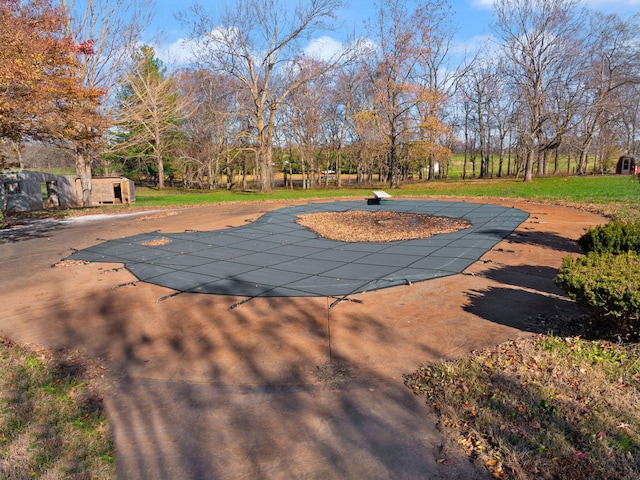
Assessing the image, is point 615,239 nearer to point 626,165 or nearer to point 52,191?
point 52,191

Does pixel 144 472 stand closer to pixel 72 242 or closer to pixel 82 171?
pixel 72 242

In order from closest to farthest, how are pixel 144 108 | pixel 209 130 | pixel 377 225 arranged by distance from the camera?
pixel 377 225, pixel 144 108, pixel 209 130

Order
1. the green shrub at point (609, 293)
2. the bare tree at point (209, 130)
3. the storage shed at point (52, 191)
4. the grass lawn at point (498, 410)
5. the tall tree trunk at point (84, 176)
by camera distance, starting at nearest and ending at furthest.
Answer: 1. the grass lawn at point (498, 410)
2. the green shrub at point (609, 293)
3. the storage shed at point (52, 191)
4. the tall tree trunk at point (84, 176)
5. the bare tree at point (209, 130)

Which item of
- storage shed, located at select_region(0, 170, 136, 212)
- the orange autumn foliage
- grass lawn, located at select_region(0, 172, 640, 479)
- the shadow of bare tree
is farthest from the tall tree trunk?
grass lawn, located at select_region(0, 172, 640, 479)

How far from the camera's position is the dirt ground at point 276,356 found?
89.7 inches

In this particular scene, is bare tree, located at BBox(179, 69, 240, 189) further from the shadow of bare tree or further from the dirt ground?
the shadow of bare tree

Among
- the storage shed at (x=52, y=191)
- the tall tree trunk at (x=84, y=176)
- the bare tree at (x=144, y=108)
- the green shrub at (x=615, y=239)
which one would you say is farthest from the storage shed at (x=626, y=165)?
the tall tree trunk at (x=84, y=176)

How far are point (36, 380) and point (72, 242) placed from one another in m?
7.30

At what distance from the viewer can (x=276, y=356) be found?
3.49 meters

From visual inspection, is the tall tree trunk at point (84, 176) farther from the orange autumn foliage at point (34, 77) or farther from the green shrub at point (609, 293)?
the green shrub at point (609, 293)

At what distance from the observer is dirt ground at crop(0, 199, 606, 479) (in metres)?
2.28

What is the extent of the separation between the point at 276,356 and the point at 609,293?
2.74 metres

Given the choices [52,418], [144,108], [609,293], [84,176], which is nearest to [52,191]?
[84,176]

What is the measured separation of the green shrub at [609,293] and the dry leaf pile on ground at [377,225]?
4.83 metres
